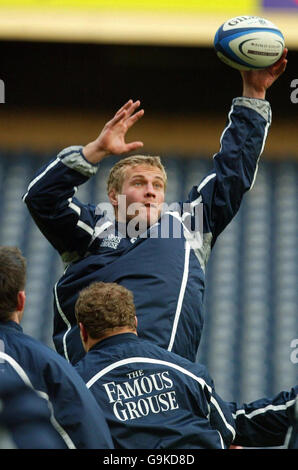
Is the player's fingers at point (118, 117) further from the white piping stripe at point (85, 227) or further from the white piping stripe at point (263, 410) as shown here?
the white piping stripe at point (263, 410)

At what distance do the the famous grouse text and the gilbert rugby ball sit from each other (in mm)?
1590

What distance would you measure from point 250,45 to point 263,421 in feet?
5.17

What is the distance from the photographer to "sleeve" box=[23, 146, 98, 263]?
3717mm

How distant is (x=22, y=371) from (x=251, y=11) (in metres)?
5.11

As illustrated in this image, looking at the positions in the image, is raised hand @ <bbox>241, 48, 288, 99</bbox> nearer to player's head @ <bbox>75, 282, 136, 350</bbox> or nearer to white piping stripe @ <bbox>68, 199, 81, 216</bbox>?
white piping stripe @ <bbox>68, 199, 81, 216</bbox>

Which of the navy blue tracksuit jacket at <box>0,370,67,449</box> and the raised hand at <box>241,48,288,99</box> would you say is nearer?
the navy blue tracksuit jacket at <box>0,370,67,449</box>

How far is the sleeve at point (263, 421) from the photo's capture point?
3564 millimetres

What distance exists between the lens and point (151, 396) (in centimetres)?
306

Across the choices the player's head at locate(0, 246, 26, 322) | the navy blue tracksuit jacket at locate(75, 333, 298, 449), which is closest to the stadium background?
the navy blue tracksuit jacket at locate(75, 333, 298, 449)

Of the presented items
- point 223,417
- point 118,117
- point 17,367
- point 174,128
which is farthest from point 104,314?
point 174,128

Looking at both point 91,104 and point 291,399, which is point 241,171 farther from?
point 91,104

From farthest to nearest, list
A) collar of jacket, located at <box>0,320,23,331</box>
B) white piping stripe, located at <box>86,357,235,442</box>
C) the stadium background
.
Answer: the stadium background
white piping stripe, located at <box>86,357,235,442</box>
collar of jacket, located at <box>0,320,23,331</box>

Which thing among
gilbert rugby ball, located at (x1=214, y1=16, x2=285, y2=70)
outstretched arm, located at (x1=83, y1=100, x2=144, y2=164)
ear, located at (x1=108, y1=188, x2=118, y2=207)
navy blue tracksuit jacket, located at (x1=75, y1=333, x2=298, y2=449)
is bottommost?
navy blue tracksuit jacket, located at (x1=75, y1=333, x2=298, y2=449)

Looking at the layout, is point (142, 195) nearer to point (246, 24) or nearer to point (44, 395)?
point (246, 24)
